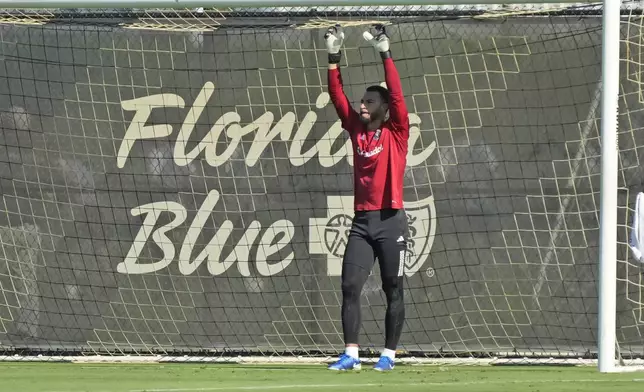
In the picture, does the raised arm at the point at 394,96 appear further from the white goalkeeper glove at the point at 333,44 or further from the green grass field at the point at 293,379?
the green grass field at the point at 293,379

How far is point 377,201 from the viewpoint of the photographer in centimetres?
786

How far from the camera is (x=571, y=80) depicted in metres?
9.45

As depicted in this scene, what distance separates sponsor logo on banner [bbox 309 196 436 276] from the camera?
9.51 m

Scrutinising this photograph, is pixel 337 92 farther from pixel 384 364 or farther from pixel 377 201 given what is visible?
pixel 384 364

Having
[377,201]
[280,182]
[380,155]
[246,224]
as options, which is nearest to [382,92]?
[380,155]

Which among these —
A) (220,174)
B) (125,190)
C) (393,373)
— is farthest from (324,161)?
(393,373)

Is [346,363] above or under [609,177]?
under

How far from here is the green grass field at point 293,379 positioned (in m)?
6.94

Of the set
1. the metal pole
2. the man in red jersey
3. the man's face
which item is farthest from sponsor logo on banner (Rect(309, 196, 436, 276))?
the metal pole

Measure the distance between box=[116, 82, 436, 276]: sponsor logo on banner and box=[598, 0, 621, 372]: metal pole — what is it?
6.56 ft

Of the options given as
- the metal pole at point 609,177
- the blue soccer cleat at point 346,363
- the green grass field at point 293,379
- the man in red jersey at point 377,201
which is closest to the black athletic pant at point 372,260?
the man in red jersey at point 377,201

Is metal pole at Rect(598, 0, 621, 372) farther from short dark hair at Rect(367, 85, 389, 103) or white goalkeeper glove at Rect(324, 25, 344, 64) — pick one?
white goalkeeper glove at Rect(324, 25, 344, 64)

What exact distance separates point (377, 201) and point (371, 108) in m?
0.60

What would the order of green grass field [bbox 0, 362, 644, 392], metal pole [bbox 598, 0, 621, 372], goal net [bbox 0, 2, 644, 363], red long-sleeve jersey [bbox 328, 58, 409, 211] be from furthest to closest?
→ goal net [bbox 0, 2, 644, 363] < red long-sleeve jersey [bbox 328, 58, 409, 211] < metal pole [bbox 598, 0, 621, 372] < green grass field [bbox 0, 362, 644, 392]
